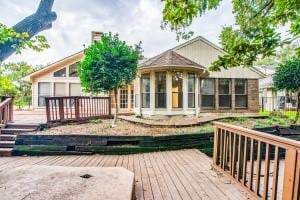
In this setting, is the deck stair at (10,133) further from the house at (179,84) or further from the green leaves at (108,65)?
the house at (179,84)

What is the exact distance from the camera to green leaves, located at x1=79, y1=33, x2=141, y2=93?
7836mm

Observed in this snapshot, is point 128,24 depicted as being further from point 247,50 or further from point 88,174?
point 88,174

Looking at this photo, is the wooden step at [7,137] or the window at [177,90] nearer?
the wooden step at [7,137]

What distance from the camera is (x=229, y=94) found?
46.6 feet

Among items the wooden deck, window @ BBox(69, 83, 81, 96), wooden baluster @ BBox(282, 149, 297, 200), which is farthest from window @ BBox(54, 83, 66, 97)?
wooden baluster @ BBox(282, 149, 297, 200)

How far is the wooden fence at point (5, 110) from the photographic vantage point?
7.24 m

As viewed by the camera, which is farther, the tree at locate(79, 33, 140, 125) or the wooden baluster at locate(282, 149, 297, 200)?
the tree at locate(79, 33, 140, 125)

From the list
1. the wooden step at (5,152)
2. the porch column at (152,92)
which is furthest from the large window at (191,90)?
the wooden step at (5,152)

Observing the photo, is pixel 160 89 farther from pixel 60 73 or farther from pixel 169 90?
pixel 60 73

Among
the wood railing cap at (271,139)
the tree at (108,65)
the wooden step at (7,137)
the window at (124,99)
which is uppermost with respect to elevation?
the tree at (108,65)

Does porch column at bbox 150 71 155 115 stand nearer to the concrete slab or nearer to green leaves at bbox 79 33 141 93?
green leaves at bbox 79 33 141 93

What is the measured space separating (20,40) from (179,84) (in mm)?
9253

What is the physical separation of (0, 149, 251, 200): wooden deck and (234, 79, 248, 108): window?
8.92 m

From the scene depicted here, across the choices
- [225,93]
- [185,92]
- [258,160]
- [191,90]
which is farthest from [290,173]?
[225,93]
